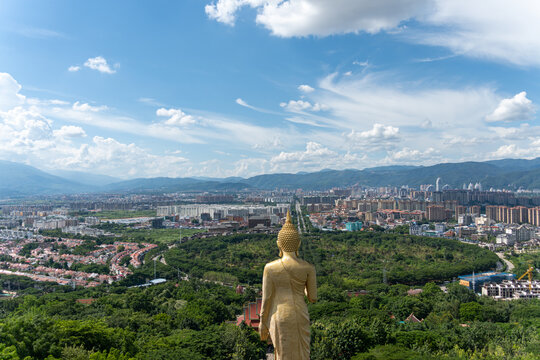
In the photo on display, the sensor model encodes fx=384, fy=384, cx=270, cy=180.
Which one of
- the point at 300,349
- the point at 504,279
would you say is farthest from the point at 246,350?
the point at 504,279

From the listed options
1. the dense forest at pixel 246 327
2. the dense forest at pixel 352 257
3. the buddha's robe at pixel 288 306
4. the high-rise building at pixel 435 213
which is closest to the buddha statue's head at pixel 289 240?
the buddha's robe at pixel 288 306

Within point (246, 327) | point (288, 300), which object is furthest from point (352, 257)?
point (288, 300)

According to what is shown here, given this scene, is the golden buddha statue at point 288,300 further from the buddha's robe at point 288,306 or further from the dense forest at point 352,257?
the dense forest at point 352,257

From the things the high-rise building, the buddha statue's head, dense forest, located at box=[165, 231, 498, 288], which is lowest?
dense forest, located at box=[165, 231, 498, 288]

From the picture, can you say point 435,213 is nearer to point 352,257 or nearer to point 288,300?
point 352,257

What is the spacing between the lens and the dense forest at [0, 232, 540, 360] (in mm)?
10094

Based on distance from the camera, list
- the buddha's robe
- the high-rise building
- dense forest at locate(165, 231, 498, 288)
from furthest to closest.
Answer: the high-rise building
dense forest at locate(165, 231, 498, 288)
the buddha's robe

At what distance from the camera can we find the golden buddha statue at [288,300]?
5.23m

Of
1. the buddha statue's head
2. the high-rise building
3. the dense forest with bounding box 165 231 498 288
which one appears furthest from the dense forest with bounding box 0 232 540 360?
the high-rise building

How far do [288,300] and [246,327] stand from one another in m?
8.04

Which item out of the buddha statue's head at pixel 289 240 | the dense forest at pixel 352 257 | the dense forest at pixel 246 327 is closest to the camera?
the buddha statue's head at pixel 289 240

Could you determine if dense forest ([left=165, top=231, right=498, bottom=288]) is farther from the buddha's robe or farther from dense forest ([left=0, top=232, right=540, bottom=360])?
the buddha's robe

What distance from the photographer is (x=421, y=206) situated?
7512 centimetres

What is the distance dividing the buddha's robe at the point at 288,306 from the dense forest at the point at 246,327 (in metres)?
5.19
